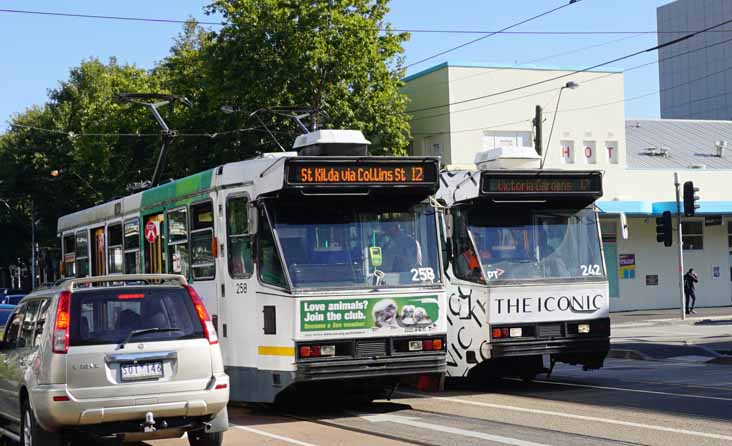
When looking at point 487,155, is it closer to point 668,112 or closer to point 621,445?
point 621,445

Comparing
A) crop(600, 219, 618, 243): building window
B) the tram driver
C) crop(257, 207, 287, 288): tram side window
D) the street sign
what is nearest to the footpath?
crop(600, 219, 618, 243): building window

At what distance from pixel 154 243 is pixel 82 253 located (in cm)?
499

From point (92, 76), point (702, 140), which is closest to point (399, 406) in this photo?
point (702, 140)

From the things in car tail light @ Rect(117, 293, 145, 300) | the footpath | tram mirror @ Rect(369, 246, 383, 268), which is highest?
tram mirror @ Rect(369, 246, 383, 268)

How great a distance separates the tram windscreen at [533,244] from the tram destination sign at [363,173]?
2.27 meters

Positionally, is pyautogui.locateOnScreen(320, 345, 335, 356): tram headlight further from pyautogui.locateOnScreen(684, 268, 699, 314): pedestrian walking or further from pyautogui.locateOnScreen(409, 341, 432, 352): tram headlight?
pyautogui.locateOnScreen(684, 268, 699, 314): pedestrian walking

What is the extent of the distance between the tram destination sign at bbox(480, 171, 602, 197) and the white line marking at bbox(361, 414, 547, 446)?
3731 millimetres

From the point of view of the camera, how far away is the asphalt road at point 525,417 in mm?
10688

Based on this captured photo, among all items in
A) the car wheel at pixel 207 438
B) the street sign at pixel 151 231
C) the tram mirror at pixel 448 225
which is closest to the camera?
the car wheel at pixel 207 438

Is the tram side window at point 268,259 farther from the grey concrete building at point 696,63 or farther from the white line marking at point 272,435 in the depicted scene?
the grey concrete building at point 696,63

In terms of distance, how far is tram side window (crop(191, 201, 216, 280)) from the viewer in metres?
13.9

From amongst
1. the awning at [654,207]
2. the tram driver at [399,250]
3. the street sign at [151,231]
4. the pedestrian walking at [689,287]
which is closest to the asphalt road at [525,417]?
the tram driver at [399,250]

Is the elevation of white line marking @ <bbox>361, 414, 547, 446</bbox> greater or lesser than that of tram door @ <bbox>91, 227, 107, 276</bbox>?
lesser

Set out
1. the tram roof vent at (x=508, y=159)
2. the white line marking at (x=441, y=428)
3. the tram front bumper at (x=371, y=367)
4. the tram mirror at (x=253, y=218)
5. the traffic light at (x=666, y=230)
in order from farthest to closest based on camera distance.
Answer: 1. the traffic light at (x=666, y=230)
2. the tram roof vent at (x=508, y=159)
3. the tram mirror at (x=253, y=218)
4. the tram front bumper at (x=371, y=367)
5. the white line marking at (x=441, y=428)
